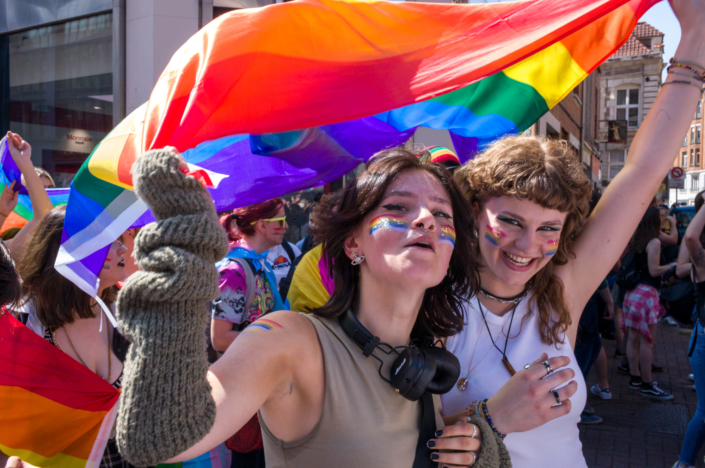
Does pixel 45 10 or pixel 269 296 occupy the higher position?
pixel 45 10

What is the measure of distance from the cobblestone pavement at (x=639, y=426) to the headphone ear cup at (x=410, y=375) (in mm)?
3843

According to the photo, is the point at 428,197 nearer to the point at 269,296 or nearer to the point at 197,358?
the point at 197,358

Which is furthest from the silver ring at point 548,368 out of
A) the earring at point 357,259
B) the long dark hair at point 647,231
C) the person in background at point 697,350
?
the long dark hair at point 647,231

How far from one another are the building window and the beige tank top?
130ft

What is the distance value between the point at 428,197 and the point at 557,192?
0.58 metres

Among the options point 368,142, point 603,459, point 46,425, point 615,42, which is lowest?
point 603,459

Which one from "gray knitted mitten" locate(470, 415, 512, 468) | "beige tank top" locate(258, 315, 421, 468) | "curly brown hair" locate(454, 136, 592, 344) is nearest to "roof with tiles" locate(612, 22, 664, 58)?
"curly brown hair" locate(454, 136, 592, 344)

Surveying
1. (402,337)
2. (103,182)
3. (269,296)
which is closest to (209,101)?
(103,182)

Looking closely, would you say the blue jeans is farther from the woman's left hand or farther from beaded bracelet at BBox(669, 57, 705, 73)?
the woman's left hand

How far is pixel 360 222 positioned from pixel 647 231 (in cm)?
566

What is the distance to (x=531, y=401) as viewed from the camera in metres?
1.49

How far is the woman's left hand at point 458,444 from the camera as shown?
1.39 m

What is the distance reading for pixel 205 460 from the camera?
2.47 metres

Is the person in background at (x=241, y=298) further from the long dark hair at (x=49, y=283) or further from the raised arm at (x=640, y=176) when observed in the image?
the raised arm at (x=640, y=176)
